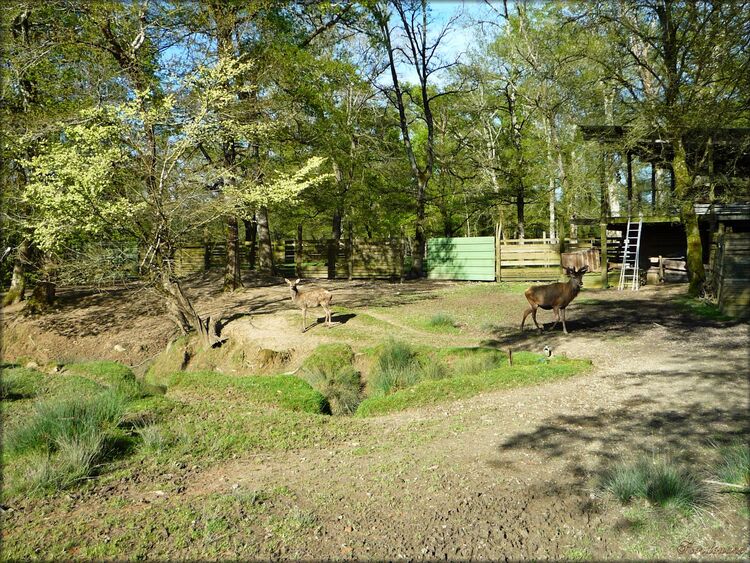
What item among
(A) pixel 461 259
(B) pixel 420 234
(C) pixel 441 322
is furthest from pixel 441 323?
(B) pixel 420 234

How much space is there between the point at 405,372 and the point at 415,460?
416 centimetres

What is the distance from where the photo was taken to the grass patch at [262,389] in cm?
784

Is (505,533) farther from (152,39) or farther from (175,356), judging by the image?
(152,39)

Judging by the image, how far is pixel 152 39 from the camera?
15000mm

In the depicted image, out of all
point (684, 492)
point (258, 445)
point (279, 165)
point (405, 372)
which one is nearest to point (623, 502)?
point (684, 492)

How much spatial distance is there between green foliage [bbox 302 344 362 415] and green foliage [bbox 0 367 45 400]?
14.1ft

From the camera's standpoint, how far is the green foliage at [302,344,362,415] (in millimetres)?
8961

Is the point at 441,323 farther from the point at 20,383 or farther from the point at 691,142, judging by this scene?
the point at 691,142

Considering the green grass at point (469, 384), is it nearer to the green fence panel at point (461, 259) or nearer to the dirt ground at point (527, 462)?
the dirt ground at point (527, 462)

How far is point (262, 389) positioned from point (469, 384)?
A: 303 cm

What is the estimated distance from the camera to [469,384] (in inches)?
313

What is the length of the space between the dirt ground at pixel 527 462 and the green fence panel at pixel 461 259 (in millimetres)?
13728

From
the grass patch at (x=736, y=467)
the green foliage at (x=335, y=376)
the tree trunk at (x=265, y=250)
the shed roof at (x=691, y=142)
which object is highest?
the shed roof at (x=691, y=142)

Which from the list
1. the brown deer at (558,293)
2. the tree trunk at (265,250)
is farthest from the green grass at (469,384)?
the tree trunk at (265,250)
